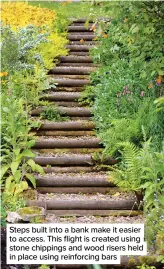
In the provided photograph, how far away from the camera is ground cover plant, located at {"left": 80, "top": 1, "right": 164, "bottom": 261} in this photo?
6.95 metres

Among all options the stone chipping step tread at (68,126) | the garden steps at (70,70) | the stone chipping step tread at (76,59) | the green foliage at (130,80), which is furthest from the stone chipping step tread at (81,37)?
the stone chipping step tread at (68,126)

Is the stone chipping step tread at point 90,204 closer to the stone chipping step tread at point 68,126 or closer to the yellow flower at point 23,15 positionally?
the stone chipping step tread at point 68,126

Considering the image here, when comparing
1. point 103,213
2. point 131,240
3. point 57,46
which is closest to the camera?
point 131,240

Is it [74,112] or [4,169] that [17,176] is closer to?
[4,169]

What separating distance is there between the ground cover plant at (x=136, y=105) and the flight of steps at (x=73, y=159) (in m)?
0.22

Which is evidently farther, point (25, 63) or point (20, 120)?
point (25, 63)

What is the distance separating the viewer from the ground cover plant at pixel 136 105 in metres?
6.95

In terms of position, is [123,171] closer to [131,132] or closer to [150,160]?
[131,132]

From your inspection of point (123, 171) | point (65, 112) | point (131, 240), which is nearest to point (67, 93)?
point (65, 112)

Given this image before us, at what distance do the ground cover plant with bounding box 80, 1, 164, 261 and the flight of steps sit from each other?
0.22m

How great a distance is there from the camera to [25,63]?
10688 millimetres

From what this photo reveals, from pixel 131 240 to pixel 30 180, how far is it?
2.17 m

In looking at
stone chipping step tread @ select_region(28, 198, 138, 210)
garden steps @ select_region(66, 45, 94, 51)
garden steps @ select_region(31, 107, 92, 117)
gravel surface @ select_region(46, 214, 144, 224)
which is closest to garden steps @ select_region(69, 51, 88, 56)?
garden steps @ select_region(66, 45, 94, 51)

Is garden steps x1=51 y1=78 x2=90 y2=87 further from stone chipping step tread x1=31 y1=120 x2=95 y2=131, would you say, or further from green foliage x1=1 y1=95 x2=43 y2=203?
green foliage x1=1 y1=95 x2=43 y2=203
